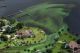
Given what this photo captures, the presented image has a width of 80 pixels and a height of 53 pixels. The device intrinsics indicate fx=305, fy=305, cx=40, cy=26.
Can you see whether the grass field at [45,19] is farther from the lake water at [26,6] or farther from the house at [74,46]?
the house at [74,46]

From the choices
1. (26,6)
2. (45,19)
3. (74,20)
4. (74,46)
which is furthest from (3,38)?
(26,6)

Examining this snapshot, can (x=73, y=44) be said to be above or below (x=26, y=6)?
below

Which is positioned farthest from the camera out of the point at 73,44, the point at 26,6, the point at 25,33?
the point at 26,6

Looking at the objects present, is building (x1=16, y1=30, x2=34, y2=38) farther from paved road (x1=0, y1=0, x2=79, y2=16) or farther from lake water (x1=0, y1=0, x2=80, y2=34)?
paved road (x1=0, y1=0, x2=79, y2=16)

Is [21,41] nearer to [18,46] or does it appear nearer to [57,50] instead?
[18,46]

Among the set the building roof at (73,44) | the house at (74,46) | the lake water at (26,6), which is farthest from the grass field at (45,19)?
the house at (74,46)

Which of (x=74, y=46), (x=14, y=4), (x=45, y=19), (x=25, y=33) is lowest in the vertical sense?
(x=74, y=46)

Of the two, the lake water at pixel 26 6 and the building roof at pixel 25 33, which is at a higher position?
the lake water at pixel 26 6

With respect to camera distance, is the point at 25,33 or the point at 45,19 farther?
the point at 45,19

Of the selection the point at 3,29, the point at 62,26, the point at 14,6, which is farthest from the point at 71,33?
the point at 14,6

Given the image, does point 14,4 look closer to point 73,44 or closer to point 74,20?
point 74,20

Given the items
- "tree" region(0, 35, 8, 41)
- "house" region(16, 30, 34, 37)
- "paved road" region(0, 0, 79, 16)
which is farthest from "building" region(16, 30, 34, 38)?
"paved road" region(0, 0, 79, 16)
